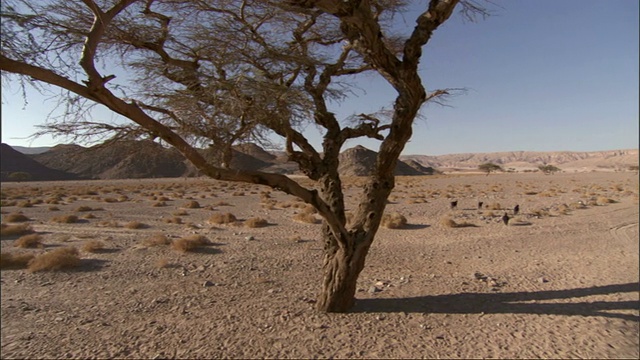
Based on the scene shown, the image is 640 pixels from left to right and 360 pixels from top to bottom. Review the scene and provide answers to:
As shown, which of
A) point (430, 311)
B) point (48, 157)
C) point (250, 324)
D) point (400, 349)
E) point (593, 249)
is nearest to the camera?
point (400, 349)

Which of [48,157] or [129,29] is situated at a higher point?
[129,29]

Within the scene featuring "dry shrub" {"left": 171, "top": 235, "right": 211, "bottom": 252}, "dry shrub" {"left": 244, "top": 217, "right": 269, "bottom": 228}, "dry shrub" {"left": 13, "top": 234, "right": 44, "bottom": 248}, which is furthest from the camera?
"dry shrub" {"left": 244, "top": 217, "right": 269, "bottom": 228}

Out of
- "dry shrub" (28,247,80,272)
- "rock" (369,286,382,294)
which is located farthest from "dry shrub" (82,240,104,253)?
"rock" (369,286,382,294)

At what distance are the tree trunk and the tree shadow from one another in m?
0.35

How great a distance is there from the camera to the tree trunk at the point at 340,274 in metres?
4.91

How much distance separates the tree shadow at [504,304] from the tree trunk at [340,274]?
35 cm

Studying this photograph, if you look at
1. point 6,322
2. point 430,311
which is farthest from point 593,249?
point 6,322

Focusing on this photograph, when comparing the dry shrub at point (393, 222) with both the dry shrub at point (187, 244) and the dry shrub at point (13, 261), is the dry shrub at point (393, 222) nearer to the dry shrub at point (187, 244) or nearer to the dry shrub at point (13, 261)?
the dry shrub at point (187, 244)

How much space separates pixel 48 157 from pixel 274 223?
34.0 feet

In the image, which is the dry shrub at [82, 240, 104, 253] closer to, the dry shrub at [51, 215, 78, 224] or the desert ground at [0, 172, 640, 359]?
the desert ground at [0, 172, 640, 359]

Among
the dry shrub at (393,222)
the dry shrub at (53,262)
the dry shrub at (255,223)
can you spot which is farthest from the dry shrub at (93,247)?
the dry shrub at (393,222)

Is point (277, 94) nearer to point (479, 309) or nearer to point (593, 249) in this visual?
point (479, 309)

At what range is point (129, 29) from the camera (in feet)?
15.4

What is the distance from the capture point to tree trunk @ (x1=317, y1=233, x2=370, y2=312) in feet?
16.1
